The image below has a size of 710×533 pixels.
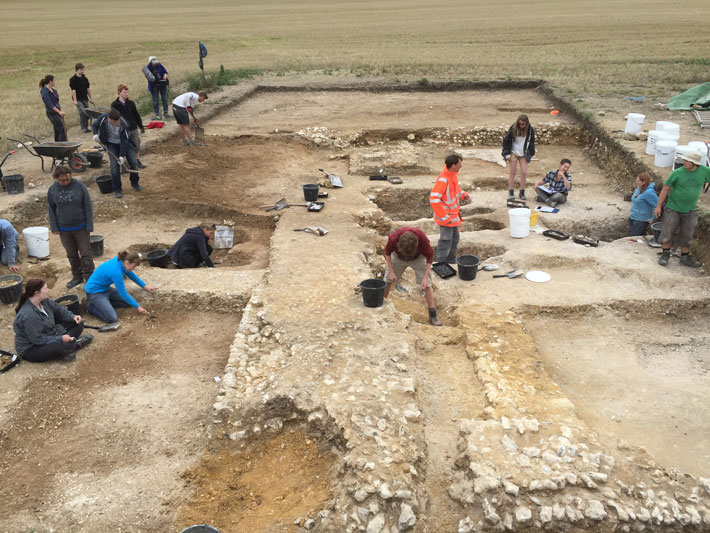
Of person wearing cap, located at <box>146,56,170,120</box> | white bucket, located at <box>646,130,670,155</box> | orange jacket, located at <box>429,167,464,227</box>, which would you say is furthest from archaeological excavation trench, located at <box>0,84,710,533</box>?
person wearing cap, located at <box>146,56,170,120</box>

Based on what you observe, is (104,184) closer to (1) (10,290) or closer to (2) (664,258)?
(1) (10,290)

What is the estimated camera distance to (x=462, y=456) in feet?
18.2

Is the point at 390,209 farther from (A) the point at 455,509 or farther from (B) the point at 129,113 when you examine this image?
(A) the point at 455,509

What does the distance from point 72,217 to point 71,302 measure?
4.16 feet

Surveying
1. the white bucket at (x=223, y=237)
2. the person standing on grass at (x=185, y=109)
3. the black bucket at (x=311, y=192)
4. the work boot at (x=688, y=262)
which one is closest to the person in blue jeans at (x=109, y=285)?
the white bucket at (x=223, y=237)

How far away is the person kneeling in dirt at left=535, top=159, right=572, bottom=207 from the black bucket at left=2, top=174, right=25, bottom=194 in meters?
10.4

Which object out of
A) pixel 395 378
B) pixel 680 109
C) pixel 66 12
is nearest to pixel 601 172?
pixel 680 109

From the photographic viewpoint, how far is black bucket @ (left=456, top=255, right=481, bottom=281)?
9131mm

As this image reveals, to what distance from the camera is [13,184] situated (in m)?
12.1

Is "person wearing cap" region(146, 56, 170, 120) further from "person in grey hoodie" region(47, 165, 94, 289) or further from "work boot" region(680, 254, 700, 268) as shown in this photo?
"work boot" region(680, 254, 700, 268)

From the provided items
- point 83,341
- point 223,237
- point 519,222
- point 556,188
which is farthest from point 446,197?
point 83,341

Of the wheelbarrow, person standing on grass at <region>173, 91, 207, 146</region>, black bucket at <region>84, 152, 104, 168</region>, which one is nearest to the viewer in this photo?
the wheelbarrow

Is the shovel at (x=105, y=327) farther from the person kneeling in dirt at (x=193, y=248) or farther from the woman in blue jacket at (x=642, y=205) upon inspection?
the woman in blue jacket at (x=642, y=205)

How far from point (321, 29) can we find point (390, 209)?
38894 millimetres
